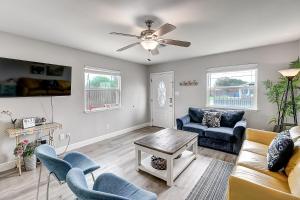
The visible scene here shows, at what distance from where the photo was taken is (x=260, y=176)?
1.69 meters

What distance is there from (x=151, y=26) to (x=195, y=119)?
2853mm

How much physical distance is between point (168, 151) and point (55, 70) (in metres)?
2.80

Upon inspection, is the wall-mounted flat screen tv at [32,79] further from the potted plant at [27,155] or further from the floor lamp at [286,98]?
the floor lamp at [286,98]

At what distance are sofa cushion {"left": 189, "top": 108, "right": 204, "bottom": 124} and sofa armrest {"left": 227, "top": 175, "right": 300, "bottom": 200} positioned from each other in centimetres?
303

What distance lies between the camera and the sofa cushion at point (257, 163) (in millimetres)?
1748

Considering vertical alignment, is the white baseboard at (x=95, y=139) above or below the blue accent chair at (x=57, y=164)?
below

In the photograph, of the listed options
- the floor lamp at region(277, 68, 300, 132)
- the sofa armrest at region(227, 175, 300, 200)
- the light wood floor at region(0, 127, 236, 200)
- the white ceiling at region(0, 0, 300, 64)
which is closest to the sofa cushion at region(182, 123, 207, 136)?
the light wood floor at region(0, 127, 236, 200)

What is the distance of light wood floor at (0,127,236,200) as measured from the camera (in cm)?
→ 211

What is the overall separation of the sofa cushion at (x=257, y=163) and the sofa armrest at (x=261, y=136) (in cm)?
61

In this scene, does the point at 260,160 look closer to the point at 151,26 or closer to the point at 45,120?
the point at 151,26

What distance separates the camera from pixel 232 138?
3297mm

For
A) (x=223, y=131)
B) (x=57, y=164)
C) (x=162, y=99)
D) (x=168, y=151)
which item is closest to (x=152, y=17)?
(x=168, y=151)

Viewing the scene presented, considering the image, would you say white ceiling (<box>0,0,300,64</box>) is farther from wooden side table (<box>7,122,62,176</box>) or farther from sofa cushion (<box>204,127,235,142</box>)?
sofa cushion (<box>204,127,235,142</box>)

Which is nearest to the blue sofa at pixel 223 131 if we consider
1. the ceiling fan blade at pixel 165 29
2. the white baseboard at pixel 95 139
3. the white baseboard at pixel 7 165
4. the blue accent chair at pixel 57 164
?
the white baseboard at pixel 95 139
